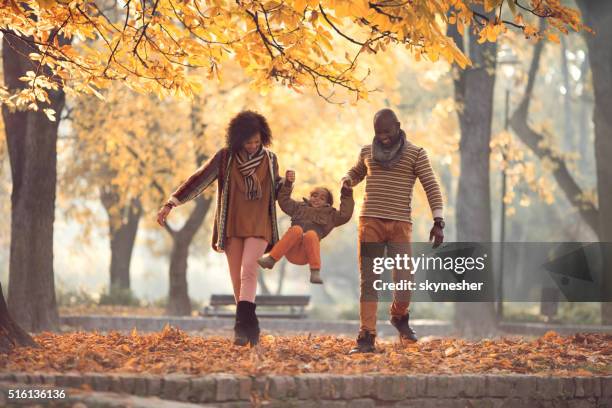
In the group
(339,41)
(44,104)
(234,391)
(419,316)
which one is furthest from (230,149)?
(419,316)

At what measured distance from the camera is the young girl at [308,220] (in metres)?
9.26

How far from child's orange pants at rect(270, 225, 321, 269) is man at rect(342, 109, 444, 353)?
1.48 ft

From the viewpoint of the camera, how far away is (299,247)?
9.38 meters

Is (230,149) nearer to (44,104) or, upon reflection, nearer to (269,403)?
(269,403)

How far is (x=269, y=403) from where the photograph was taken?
24.2 ft

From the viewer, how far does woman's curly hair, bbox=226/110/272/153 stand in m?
9.52

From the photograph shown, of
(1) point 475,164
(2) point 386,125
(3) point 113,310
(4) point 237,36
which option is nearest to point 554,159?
(1) point 475,164

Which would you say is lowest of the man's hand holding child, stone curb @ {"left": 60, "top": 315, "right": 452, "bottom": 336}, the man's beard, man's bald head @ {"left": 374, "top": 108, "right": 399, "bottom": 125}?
stone curb @ {"left": 60, "top": 315, "right": 452, "bottom": 336}

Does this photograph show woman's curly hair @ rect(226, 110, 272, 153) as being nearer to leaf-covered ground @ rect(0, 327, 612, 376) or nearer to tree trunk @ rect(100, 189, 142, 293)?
leaf-covered ground @ rect(0, 327, 612, 376)

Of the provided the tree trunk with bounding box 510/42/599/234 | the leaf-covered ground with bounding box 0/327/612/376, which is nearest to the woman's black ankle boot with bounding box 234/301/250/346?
the leaf-covered ground with bounding box 0/327/612/376

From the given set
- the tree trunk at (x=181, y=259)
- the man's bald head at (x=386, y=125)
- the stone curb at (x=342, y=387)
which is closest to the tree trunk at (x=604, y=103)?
the tree trunk at (x=181, y=259)

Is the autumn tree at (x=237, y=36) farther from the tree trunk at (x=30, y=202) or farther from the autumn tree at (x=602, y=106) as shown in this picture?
the autumn tree at (x=602, y=106)

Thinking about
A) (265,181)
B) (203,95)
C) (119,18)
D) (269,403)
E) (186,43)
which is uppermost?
(119,18)

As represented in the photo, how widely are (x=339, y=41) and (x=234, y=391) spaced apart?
14.8m
